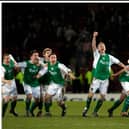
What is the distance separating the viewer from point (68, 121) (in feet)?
55.7

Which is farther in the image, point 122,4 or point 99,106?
point 99,106

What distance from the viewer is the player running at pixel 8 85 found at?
17234mm

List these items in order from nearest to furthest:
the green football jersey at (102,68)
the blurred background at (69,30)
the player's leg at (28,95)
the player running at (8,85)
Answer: the blurred background at (69,30), the player running at (8,85), the green football jersey at (102,68), the player's leg at (28,95)

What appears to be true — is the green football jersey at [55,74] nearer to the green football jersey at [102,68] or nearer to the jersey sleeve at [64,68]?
the jersey sleeve at [64,68]

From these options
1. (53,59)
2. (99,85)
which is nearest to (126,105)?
(99,85)

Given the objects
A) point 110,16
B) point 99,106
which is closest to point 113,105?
point 99,106

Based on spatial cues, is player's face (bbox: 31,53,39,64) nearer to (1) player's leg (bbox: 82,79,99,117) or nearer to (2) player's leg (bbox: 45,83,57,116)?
(2) player's leg (bbox: 45,83,57,116)

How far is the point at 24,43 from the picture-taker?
1711 centimetres

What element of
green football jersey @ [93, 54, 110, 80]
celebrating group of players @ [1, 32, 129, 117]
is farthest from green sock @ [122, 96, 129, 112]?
green football jersey @ [93, 54, 110, 80]

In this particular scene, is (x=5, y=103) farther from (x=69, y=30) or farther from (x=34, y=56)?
(x=69, y=30)

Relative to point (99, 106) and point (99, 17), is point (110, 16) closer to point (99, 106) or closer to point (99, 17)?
point (99, 17)

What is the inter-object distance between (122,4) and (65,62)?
1501 mm

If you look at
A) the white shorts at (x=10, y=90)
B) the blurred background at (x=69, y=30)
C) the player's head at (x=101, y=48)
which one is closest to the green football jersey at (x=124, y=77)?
the blurred background at (x=69, y=30)

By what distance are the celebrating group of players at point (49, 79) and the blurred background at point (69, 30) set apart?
0.35 feet
